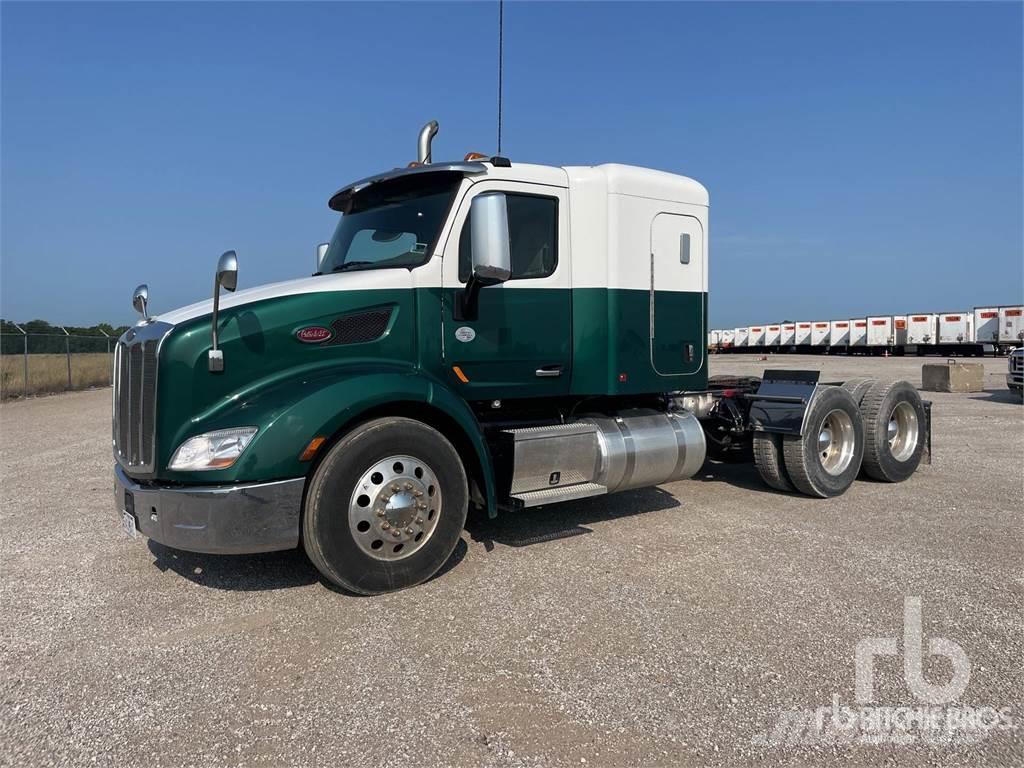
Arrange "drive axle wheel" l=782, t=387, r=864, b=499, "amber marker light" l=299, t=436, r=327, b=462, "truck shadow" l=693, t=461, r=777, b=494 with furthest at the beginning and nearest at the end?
1. "truck shadow" l=693, t=461, r=777, b=494
2. "drive axle wheel" l=782, t=387, r=864, b=499
3. "amber marker light" l=299, t=436, r=327, b=462

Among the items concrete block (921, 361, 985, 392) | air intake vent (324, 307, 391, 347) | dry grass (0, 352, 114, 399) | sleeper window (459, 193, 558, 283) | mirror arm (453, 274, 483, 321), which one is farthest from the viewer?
dry grass (0, 352, 114, 399)

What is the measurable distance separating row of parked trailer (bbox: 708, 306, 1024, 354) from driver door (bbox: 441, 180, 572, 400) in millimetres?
37114

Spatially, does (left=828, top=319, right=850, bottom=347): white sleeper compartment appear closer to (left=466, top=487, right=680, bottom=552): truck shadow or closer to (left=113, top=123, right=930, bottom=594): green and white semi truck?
(left=113, top=123, right=930, bottom=594): green and white semi truck

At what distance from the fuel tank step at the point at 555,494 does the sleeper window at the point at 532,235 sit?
5.17 ft

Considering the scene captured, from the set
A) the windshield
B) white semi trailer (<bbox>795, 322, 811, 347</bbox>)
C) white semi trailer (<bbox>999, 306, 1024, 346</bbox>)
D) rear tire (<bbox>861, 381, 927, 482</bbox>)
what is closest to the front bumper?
the windshield

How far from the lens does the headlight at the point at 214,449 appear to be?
3777 mm

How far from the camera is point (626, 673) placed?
3.19 metres

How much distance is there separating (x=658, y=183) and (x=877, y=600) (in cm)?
360

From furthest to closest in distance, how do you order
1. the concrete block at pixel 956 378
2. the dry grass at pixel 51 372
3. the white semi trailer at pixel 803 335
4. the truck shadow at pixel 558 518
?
the white semi trailer at pixel 803 335, the dry grass at pixel 51 372, the concrete block at pixel 956 378, the truck shadow at pixel 558 518

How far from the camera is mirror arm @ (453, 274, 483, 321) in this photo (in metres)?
4.79

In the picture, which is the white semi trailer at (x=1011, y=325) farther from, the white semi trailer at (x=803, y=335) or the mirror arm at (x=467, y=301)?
the mirror arm at (x=467, y=301)

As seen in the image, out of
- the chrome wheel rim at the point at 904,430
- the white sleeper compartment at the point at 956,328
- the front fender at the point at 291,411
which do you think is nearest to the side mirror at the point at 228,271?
the front fender at the point at 291,411

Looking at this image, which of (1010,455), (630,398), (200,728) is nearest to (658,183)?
(630,398)

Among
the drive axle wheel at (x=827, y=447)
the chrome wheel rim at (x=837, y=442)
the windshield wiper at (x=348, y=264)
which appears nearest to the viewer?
the windshield wiper at (x=348, y=264)
